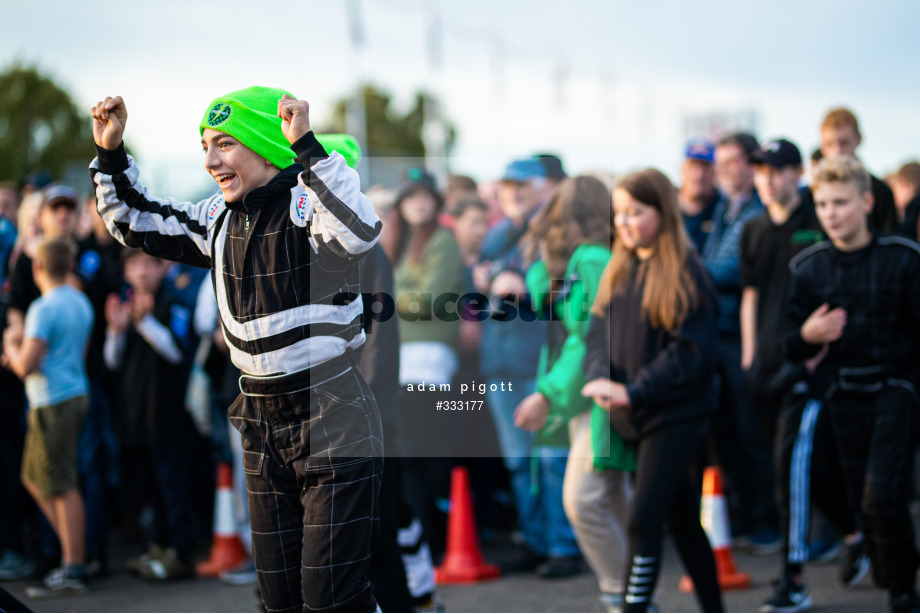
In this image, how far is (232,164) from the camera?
306cm

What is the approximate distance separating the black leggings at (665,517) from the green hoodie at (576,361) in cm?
18

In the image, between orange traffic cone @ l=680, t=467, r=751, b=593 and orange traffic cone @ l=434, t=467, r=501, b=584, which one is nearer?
orange traffic cone @ l=680, t=467, r=751, b=593

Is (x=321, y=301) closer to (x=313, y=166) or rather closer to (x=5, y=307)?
(x=313, y=166)

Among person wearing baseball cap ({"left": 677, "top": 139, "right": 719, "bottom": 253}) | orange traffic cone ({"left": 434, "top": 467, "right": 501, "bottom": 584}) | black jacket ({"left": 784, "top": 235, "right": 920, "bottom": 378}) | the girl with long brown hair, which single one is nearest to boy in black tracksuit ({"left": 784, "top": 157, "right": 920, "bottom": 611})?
black jacket ({"left": 784, "top": 235, "right": 920, "bottom": 378})

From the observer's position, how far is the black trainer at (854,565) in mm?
5199

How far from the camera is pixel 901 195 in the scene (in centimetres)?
807

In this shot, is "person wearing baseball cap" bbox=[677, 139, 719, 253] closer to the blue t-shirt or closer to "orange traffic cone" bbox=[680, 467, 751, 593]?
"orange traffic cone" bbox=[680, 467, 751, 593]

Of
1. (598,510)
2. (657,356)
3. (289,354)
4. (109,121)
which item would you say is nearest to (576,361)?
(657,356)

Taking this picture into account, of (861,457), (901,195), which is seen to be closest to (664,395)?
(861,457)

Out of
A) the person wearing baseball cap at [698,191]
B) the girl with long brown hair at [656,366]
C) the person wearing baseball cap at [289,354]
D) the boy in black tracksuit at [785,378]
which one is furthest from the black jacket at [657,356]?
the person wearing baseball cap at [698,191]

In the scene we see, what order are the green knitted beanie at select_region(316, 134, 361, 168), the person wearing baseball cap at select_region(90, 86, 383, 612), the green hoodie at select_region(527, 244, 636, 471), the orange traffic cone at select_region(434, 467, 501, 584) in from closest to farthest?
the person wearing baseball cap at select_region(90, 86, 383, 612)
the green knitted beanie at select_region(316, 134, 361, 168)
the green hoodie at select_region(527, 244, 636, 471)
the orange traffic cone at select_region(434, 467, 501, 584)

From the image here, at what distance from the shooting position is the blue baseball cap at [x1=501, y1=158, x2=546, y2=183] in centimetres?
672

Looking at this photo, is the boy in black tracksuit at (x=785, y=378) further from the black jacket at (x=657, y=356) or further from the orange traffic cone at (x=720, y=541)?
the black jacket at (x=657, y=356)

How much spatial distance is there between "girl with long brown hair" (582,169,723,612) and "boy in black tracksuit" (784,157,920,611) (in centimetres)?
71
